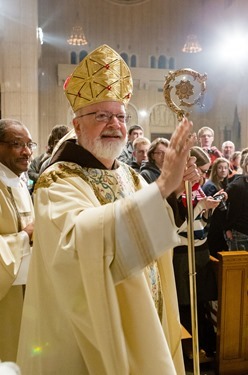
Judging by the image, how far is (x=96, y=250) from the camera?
4.56ft

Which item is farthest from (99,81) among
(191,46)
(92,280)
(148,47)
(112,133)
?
(148,47)

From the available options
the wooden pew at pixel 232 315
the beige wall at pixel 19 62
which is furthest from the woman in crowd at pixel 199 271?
the beige wall at pixel 19 62

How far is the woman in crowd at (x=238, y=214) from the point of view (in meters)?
4.11

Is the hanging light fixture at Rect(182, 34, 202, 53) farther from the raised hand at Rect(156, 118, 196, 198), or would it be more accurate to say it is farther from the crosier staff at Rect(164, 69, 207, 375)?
the raised hand at Rect(156, 118, 196, 198)

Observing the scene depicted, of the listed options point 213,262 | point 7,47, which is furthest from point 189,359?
point 7,47

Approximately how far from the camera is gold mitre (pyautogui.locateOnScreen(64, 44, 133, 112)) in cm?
188

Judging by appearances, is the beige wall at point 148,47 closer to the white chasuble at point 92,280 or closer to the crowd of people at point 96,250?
the crowd of people at point 96,250

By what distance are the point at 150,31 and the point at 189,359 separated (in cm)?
1392

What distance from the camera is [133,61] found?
15.3 metres

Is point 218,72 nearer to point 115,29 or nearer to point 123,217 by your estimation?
point 115,29

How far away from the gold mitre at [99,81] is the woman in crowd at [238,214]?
252cm

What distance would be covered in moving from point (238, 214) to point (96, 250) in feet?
10.0

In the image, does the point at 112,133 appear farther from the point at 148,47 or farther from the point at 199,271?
the point at 148,47

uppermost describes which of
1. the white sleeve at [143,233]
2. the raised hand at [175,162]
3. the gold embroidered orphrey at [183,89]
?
the gold embroidered orphrey at [183,89]
